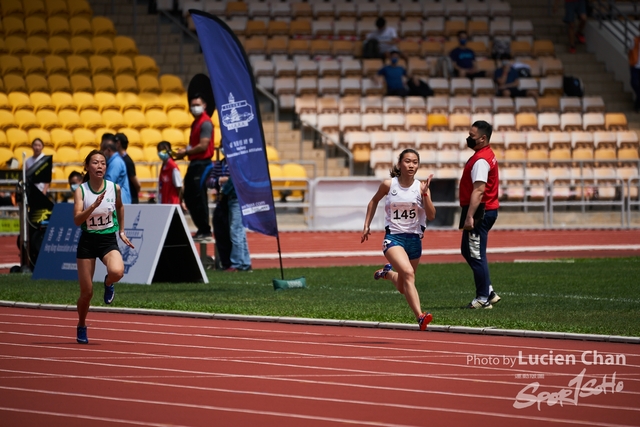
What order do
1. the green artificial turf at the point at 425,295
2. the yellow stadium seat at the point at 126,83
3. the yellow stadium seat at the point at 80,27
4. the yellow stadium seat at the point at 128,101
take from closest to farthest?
1. the green artificial turf at the point at 425,295
2. the yellow stadium seat at the point at 128,101
3. the yellow stadium seat at the point at 126,83
4. the yellow stadium seat at the point at 80,27

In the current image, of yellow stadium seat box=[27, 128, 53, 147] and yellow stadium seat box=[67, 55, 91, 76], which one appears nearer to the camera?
yellow stadium seat box=[27, 128, 53, 147]

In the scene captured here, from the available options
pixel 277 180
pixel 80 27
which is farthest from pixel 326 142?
pixel 80 27

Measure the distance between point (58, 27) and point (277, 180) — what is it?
7.42 m

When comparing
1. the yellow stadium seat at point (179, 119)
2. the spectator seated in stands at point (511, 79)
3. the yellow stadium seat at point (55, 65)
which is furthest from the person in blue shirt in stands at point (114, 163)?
the spectator seated in stands at point (511, 79)

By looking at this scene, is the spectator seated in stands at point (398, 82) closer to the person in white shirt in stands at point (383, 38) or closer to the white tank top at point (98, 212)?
the person in white shirt in stands at point (383, 38)

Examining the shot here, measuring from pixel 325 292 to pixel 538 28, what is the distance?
23.6m

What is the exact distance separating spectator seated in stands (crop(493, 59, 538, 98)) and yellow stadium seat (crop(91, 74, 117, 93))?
10.4 metres

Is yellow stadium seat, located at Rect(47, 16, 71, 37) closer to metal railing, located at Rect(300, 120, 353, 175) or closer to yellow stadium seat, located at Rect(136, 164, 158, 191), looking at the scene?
yellow stadium seat, located at Rect(136, 164, 158, 191)

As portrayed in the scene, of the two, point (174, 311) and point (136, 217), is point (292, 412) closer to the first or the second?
point (174, 311)

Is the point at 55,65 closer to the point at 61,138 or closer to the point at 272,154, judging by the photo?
the point at 61,138

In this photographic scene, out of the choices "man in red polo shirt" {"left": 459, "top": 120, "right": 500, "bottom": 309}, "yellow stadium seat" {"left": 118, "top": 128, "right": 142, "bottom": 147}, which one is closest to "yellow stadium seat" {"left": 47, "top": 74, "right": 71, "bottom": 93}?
"yellow stadium seat" {"left": 118, "top": 128, "right": 142, "bottom": 147}

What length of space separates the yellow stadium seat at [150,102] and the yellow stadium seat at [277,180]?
324 centimetres

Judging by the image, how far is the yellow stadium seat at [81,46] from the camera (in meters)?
29.0

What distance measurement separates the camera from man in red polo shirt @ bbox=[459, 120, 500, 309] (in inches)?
465
